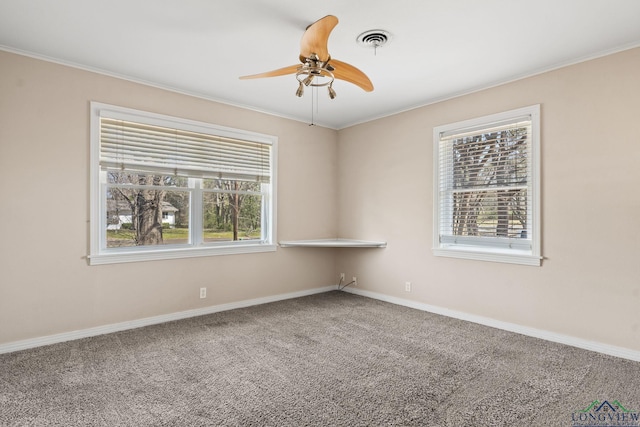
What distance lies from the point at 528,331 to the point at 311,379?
7.37 feet

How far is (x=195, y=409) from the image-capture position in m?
2.11

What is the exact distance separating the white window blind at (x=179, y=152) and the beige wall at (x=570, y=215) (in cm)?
207

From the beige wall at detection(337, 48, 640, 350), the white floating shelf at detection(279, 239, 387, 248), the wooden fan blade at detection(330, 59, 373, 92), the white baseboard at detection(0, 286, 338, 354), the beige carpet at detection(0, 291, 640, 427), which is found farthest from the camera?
the white floating shelf at detection(279, 239, 387, 248)

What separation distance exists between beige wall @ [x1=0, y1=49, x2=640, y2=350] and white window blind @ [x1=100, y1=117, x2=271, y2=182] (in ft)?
Result: 0.73

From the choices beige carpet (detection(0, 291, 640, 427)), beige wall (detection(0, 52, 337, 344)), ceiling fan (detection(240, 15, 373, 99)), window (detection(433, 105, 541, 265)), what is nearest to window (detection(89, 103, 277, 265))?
beige wall (detection(0, 52, 337, 344))

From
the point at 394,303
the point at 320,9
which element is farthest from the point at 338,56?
the point at 394,303

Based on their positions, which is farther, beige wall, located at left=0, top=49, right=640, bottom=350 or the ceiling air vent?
beige wall, located at left=0, top=49, right=640, bottom=350

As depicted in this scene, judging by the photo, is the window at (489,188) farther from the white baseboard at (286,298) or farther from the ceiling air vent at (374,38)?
the ceiling air vent at (374,38)

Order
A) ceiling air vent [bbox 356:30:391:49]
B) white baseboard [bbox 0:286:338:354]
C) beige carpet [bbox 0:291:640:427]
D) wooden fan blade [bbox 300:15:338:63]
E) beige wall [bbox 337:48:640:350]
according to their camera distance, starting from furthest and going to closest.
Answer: white baseboard [bbox 0:286:338:354] < beige wall [bbox 337:48:640:350] < ceiling air vent [bbox 356:30:391:49] < wooden fan blade [bbox 300:15:338:63] < beige carpet [bbox 0:291:640:427]

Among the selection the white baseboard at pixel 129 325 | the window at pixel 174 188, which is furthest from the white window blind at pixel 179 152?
the white baseboard at pixel 129 325

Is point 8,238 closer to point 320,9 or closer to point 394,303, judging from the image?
point 320,9

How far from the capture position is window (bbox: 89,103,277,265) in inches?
137

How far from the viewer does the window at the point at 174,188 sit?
3479 millimetres

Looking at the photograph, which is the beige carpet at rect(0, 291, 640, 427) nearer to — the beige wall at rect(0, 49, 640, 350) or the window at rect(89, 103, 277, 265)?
the beige wall at rect(0, 49, 640, 350)
